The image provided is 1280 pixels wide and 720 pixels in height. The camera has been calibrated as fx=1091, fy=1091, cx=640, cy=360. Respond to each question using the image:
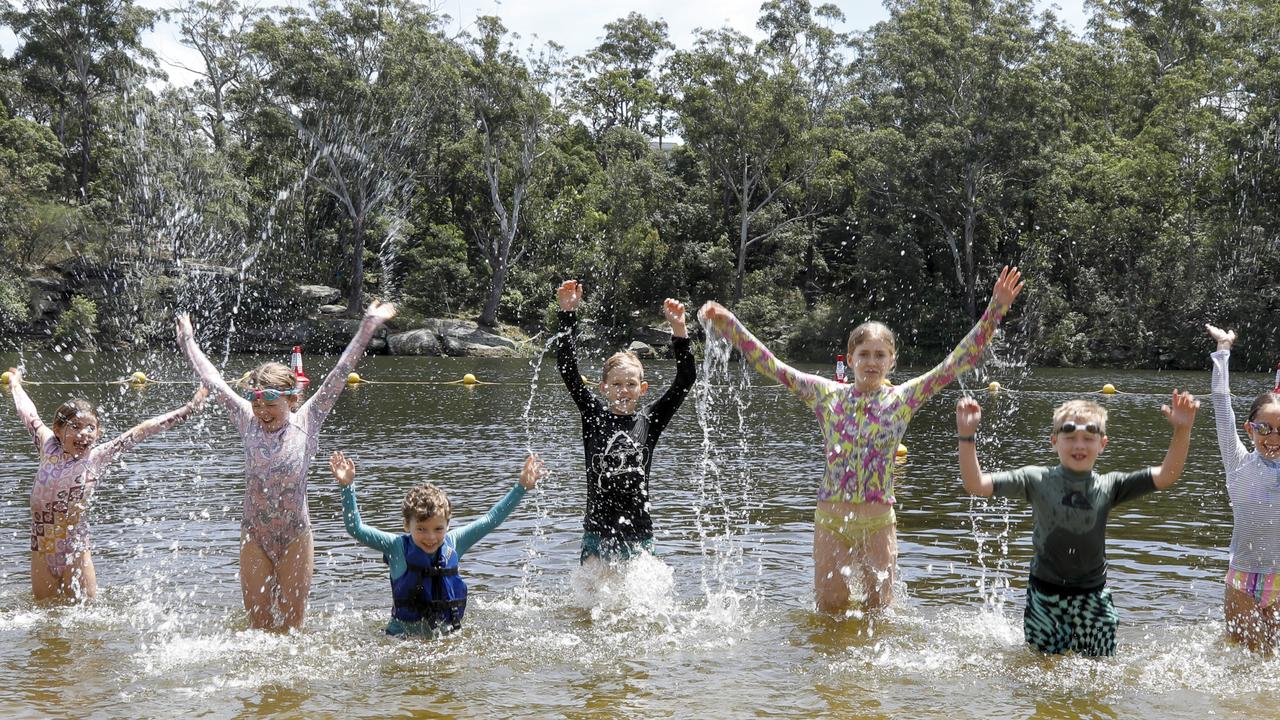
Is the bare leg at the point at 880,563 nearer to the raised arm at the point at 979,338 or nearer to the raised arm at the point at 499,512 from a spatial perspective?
the raised arm at the point at 979,338

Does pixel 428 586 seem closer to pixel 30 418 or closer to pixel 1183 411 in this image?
pixel 30 418

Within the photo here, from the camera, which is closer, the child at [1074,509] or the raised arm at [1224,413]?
the child at [1074,509]

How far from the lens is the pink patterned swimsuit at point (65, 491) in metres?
7.39

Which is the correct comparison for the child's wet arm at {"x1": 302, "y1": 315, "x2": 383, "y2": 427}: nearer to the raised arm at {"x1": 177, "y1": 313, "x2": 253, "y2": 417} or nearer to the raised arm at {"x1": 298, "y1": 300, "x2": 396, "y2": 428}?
the raised arm at {"x1": 298, "y1": 300, "x2": 396, "y2": 428}

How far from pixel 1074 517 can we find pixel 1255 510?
4.19 feet

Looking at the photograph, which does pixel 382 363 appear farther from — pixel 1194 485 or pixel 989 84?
pixel 1194 485

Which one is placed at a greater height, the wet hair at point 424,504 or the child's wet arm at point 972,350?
the child's wet arm at point 972,350

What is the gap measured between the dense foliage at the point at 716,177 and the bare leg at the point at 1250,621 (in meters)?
40.4

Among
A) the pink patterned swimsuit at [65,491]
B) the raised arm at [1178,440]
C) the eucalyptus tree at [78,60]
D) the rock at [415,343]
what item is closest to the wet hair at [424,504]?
the pink patterned swimsuit at [65,491]

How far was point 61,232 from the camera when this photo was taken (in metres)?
47.8

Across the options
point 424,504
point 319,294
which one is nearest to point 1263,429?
point 424,504

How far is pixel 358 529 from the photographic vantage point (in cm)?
615

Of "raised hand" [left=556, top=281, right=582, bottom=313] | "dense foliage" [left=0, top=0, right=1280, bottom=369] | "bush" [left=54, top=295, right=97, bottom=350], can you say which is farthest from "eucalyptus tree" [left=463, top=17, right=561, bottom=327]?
"raised hand" [left=556, top=281, right=582, bottom=313]

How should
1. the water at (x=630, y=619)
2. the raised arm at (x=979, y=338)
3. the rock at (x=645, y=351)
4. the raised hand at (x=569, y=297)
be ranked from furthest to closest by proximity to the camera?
the rock at (x=645, y=351) < the raised hand at (x=569, y=297) < the raised arm at (x=979, y=338) < the water at (x=630, y=619)
